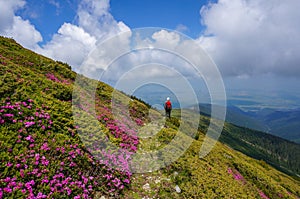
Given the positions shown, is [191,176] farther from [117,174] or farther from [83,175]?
[83,175]

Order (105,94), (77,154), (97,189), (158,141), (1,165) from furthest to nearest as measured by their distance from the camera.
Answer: (105,94) < (158,141) < (77,154) < (97,189) < (1,165)

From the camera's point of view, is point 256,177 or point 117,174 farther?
point 256,177

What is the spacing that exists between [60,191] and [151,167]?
599 cm

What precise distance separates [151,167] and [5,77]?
10.8 meters

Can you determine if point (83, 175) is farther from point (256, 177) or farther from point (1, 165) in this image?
point (256, 177)

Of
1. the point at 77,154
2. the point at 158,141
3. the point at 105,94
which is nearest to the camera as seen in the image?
the point at 77,154

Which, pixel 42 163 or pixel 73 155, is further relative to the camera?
pixel 73 155

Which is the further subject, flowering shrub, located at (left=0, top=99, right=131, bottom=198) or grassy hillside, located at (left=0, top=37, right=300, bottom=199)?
grassy hillside, located at (left=0, top=37, right=300, bottom=199)

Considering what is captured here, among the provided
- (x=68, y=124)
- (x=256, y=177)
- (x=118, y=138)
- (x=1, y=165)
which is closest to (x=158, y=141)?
(x=118, y=138)

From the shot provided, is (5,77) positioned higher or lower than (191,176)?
higher

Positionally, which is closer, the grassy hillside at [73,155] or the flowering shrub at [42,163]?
the flowering shrub at [42,163]

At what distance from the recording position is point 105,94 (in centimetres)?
2641

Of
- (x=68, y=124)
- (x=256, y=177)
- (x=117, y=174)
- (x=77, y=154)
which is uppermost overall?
(x=68, y=124)

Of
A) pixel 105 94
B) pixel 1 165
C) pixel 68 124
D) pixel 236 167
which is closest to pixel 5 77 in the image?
pixel 68 124
